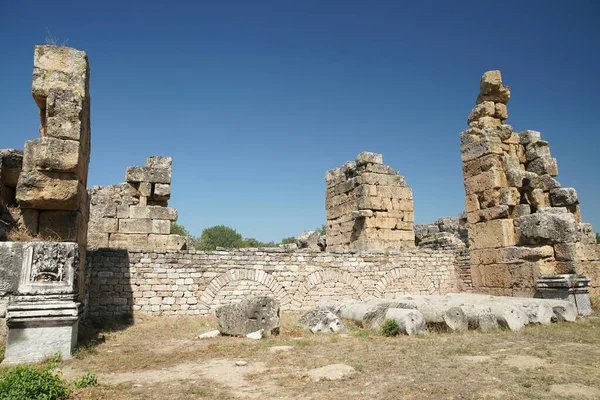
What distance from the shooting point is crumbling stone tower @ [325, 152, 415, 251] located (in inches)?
542

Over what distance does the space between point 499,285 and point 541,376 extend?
694cm

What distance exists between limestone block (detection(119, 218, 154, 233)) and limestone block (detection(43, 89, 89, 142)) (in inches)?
207

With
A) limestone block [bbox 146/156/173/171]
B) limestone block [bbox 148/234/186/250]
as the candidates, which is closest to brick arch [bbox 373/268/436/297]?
limestone block [bbox 148/234/186/250]

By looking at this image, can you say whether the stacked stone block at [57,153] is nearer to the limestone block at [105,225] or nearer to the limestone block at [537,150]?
the limestone block at [105,225]

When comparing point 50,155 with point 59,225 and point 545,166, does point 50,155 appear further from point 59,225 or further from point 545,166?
point 545,166

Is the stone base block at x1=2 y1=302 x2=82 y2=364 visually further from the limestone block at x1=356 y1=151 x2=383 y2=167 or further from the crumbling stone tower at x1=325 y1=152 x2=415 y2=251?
the limestone block at x1=356 y1=151 x2=383 y2=167

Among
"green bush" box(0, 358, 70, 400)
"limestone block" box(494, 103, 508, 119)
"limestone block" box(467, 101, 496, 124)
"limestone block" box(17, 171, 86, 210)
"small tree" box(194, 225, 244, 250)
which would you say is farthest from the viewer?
"small tree" box(194, 225, 244, 250)

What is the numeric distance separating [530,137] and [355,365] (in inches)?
387

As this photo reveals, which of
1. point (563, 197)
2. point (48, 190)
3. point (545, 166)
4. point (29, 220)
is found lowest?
point (29, 220)

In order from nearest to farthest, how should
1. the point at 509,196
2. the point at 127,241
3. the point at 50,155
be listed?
the point at 50,155
the point at 509,196
the point at 127,241

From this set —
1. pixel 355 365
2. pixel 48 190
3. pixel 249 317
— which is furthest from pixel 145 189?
pixel 355 365

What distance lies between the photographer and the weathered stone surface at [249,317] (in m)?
7.82

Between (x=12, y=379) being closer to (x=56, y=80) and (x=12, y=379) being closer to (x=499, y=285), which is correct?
(x=56, y=80)

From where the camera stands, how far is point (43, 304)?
5941mm
